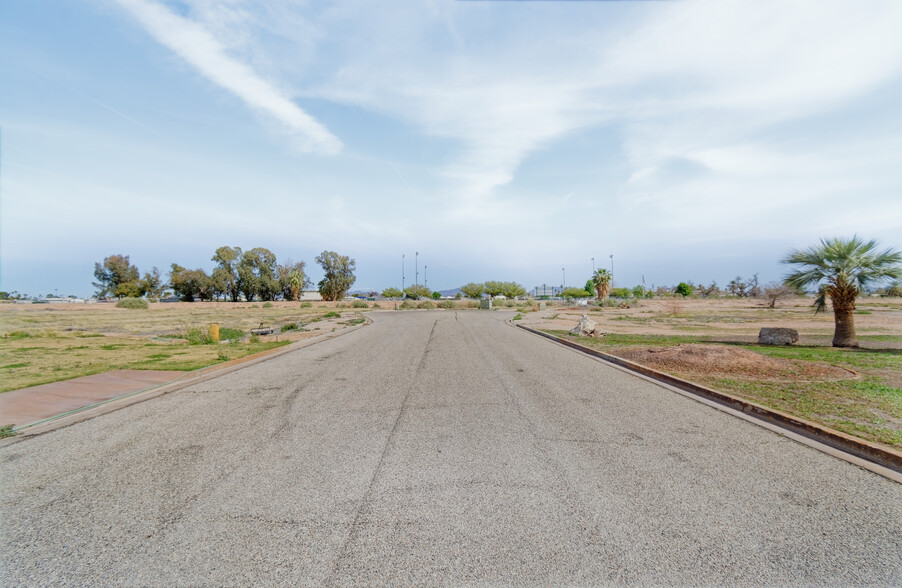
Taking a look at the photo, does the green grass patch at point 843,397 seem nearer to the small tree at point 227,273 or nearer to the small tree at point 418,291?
the small tree at point 227,273

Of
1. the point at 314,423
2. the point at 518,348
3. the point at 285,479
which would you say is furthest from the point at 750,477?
the point at 518,348

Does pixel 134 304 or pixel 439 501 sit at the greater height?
pixel 134 304

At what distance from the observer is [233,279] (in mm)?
82062

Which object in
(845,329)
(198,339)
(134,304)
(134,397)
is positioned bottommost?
(134,397)

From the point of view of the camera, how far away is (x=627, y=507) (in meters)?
3.74

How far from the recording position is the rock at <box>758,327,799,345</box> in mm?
15547

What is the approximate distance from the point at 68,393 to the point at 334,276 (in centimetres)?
8456

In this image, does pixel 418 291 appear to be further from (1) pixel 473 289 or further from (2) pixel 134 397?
(2) pixel 134 397

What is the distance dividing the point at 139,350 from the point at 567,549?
16.2m

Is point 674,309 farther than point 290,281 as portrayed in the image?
No

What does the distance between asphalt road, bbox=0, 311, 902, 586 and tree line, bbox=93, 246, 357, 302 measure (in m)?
82.9

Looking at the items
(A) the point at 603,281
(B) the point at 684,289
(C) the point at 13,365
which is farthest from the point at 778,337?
(B) the point at 684,289

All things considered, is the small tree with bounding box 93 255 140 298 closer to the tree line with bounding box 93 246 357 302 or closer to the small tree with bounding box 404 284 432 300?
the tree line with bounding box 93 246 357 302

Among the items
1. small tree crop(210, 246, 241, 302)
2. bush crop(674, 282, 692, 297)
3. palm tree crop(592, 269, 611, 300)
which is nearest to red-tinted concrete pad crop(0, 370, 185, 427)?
palm tree crop(592, 269, 611, 300)
